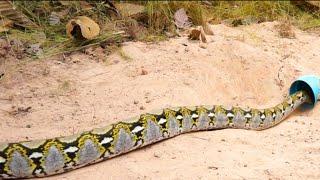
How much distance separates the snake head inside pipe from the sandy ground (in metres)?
0.14

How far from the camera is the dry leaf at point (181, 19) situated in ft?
27.1

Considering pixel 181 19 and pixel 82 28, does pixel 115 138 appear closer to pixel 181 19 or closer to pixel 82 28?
pixel 82 28

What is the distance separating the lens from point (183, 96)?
6.59 m

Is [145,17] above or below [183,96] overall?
above


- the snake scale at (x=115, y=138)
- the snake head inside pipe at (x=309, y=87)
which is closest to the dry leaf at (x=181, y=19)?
the snake head inside pipe at (x=309, y=87)

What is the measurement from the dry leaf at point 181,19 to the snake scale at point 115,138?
2.39 metres

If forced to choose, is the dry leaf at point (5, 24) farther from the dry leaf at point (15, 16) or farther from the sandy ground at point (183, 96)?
the sandy ground at point (183, 96)

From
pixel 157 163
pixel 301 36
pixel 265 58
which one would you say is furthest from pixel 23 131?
pixel 301 36

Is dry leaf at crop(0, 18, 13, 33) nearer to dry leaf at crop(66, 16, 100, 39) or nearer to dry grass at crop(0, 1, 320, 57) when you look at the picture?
dry grass at crop(0, 1, 320, 57)

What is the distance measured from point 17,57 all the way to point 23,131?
1704mm

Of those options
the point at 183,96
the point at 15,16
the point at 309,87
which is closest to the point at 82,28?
the point at 15,16

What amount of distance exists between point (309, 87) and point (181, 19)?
8.15 ft

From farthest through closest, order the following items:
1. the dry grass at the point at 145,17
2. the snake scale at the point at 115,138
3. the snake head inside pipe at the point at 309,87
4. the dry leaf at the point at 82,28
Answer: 1. the dry grass at the point at 145,17
2. the dry leaf at the point at 82,28
3. the snake head inside pipe at the point at 309,87
4. the snake scale at the point at 115,138

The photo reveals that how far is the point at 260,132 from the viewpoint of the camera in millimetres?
6371
